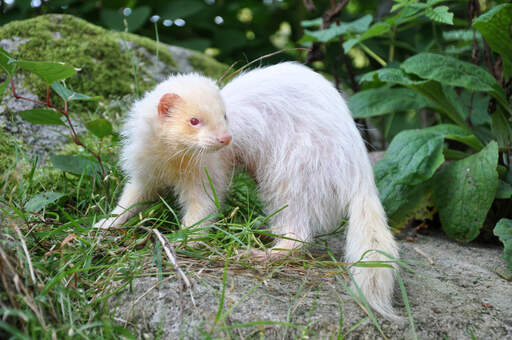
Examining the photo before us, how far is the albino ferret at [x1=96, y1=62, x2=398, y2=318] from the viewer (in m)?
2.34

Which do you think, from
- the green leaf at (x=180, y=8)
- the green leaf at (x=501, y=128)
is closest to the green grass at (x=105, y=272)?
the green leaf at (x=501, y=128)

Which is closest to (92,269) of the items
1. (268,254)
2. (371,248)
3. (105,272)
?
(105,272)

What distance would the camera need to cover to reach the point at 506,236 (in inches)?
102

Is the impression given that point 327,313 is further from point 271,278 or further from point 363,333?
point 271,278

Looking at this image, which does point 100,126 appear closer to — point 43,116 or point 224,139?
point 43,116

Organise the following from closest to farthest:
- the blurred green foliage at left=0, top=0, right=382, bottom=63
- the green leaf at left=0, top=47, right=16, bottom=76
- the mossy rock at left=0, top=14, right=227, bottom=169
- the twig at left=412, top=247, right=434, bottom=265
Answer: the green leaf at left=0, top=47, right=16, bottom=76 → the twig at left=412, top=247, right=434, bottom=265 → the mossy rock at left=0, top=14, right=227, bottom=169 → the blurred green foliage at left=0, top=0, right=382, bottom=63

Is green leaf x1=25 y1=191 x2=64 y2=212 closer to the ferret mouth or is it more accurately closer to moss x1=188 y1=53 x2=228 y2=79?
the ferret mouth

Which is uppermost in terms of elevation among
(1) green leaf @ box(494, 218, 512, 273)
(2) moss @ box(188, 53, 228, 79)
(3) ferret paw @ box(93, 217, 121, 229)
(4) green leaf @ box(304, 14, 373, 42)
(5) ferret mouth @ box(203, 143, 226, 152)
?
(4) green leaf @ box(304, 14, 373, 42)

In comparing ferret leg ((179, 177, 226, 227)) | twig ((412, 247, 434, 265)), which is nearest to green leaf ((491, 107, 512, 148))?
twig ((412, 247, 434, 265))

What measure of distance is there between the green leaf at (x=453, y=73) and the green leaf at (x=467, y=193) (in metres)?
0.38

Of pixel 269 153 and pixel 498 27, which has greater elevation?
pixel 498 27

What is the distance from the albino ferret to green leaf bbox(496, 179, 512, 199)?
941mm

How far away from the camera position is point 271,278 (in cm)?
215

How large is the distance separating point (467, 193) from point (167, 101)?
1845 millimetres
